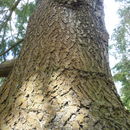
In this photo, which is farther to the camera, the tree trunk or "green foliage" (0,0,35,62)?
"green foliage" (0,0,35,62)

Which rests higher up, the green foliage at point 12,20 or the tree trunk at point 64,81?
the green foliage at point 12,20

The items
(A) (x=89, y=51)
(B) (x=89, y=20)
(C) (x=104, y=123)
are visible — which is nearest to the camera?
(C) (x=104, y=123)

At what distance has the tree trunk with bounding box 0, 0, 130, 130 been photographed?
1.10 metres

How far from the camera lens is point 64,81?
1.28 metres

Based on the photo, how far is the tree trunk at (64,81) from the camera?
1.10m

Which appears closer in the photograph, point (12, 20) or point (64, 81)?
point (64, 81)

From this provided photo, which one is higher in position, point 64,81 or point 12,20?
point 12,20

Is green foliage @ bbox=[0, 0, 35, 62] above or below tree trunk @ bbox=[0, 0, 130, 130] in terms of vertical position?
above

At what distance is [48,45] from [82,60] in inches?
11.1

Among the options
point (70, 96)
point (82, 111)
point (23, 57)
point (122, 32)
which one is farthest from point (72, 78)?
point (122, 32)

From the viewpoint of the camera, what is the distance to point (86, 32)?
171 centimetres

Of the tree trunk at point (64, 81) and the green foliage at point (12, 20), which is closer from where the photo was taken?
the tree trunk at point (64, 81)

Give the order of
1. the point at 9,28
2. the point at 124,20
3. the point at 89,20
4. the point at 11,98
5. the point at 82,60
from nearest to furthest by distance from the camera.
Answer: the point at 11,98 → the point at 82,60 → the point at 89,20 → the point at 9,28 → the point at 124,20

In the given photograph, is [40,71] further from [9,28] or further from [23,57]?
[9,28]
